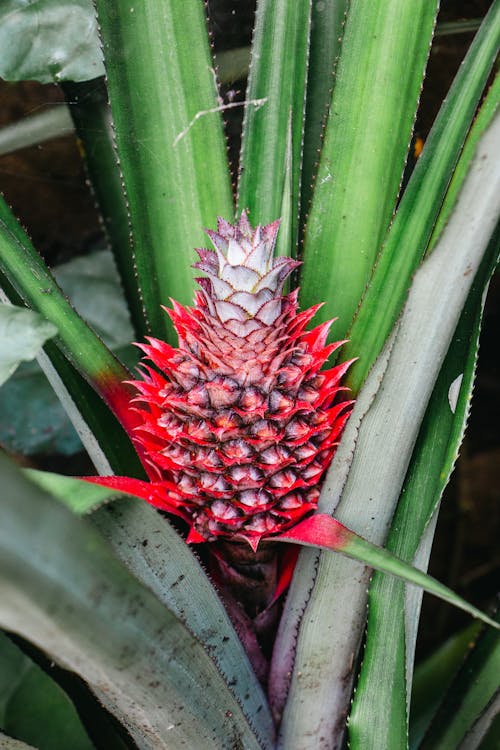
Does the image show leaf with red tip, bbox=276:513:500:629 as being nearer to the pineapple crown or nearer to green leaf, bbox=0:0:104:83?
the pineapple crown

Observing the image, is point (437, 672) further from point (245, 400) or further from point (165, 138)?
point (165, 138)

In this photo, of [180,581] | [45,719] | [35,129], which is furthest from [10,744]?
[35,129]

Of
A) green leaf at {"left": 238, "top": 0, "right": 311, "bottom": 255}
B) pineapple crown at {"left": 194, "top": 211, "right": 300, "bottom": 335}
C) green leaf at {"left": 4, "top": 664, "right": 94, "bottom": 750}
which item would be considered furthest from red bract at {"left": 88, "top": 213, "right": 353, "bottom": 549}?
green leaf at {"left": 4, "top": 664, "right": 94, "bottom": 750}

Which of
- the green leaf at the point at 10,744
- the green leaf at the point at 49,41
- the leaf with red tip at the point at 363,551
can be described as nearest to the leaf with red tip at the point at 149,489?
the leaf with red tip at the point at 363,551

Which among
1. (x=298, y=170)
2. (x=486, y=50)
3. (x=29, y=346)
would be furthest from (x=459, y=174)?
(x=29, y=346)

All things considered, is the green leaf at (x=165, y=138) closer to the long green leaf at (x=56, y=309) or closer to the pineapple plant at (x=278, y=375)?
the pineapple plant at (x=278, y=375)

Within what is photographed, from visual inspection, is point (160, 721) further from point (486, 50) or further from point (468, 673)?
point (486, 50)
